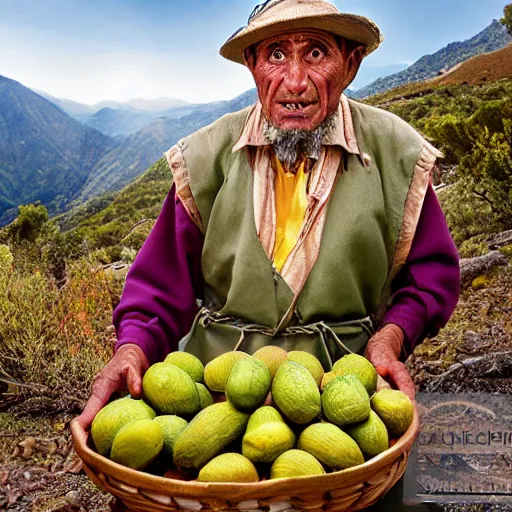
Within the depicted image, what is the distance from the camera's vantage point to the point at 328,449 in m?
1.85

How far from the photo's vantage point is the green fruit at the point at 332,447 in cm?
185

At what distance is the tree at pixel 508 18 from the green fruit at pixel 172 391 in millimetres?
5447

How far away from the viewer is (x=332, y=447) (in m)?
1.85

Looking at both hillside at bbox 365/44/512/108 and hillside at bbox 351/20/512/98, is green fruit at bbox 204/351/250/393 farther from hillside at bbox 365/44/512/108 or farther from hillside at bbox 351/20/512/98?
hillside at bbox 365/44/512/108

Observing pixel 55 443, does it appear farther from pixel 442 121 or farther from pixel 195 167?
pixel 442 121

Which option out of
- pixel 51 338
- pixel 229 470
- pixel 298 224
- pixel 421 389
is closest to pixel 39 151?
pixel 51 338


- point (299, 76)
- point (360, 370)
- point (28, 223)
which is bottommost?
point (360, 370)

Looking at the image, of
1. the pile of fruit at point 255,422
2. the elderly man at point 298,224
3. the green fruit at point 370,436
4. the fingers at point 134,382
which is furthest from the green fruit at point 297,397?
the elderly man at point 298,224

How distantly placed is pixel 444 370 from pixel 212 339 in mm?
2527

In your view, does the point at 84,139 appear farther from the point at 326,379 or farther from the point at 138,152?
the point at 326,379

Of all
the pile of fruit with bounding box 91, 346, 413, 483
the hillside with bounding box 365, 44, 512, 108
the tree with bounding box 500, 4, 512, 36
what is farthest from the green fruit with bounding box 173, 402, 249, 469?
the tree with bounding box 500, 4, 512, 36

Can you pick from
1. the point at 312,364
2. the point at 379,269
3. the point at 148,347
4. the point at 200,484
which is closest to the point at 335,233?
the point at 379,269

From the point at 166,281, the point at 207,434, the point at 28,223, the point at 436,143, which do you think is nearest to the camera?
the point at 207,434

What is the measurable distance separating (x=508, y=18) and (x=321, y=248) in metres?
4.78
